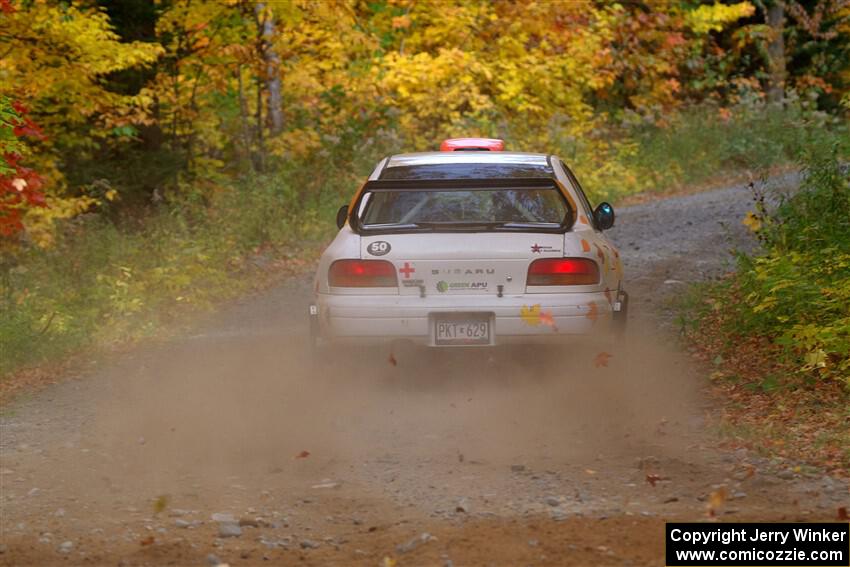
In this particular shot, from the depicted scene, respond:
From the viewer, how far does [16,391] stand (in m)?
9.62

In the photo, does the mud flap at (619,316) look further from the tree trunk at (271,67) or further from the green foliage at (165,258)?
the tree trunk at (271,67)

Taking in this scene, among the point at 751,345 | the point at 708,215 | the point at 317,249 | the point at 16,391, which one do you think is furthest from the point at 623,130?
the point at 16,391

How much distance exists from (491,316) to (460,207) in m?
1.31

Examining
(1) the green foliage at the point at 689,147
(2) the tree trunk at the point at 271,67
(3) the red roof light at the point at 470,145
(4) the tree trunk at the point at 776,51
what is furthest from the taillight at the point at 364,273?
(4) the tree trunk at the point at 776,51

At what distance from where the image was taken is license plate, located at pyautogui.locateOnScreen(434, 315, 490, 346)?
27.8 feet

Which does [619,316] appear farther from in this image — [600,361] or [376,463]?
[376,463]

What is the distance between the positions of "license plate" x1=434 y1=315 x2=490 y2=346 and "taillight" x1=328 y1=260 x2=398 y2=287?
1.50 ft

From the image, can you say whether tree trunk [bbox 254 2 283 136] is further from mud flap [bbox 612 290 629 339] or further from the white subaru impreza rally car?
mud flap [bbox 612 290 629 339]

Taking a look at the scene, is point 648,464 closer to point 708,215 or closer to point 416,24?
point 708,215

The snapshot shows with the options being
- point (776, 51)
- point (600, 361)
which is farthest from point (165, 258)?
point (776, 51)

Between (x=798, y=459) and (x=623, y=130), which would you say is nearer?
(x=798, y=459)

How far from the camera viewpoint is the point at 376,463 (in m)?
7.00

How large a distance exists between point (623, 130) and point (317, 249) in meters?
11.5

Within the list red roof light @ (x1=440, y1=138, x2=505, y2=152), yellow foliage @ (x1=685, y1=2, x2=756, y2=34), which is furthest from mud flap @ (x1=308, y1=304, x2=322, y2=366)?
yellow foliage @ (x1=685, y1=2, x2=756, y2=34)
